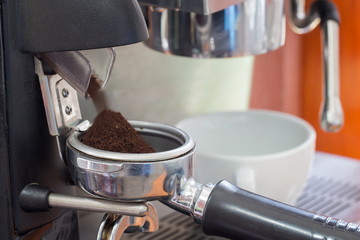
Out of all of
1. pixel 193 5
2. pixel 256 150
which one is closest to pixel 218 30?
pixel 193 5

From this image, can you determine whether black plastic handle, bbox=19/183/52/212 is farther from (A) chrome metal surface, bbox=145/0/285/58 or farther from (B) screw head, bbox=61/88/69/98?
(A) chrome metal surface, bbox=145/0/285/58

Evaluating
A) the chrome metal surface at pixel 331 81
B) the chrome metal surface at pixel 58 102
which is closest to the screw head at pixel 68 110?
the chrome metal surface at pixel 58 102

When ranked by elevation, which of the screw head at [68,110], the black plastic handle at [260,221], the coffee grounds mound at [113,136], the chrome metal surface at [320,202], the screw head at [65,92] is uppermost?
the screw head at [65,92]

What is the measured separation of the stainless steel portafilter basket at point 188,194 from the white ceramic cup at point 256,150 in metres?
0.12

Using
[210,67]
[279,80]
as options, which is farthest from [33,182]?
[279,80]

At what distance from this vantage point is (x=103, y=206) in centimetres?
31

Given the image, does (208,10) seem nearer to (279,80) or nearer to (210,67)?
(210,67)

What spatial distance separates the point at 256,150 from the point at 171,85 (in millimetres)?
110

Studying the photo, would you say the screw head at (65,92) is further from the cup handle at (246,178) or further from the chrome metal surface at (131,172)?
the cup handle at (246,178)

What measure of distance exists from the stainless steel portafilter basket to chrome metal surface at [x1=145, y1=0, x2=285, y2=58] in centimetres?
11

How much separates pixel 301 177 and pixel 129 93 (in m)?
0.17

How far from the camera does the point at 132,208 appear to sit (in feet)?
1.00

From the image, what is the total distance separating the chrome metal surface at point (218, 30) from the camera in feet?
1.37

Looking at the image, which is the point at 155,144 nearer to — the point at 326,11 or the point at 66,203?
the point at 66,203
